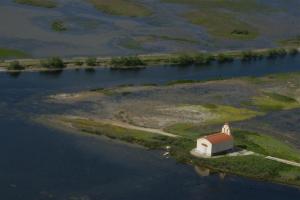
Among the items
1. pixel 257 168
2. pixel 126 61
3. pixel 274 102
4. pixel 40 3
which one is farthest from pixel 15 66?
pixel 40 3

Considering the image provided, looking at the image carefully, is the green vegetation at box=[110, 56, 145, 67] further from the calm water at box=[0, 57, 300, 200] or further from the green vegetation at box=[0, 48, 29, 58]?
the calm water at box=[0, 57, 300, 200]

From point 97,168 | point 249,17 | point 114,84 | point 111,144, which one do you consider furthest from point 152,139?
point 249,17

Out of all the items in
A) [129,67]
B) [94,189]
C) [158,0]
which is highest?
[158,0]

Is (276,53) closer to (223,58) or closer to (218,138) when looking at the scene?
(223,58)

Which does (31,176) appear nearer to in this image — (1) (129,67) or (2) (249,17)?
(1) (129,67)

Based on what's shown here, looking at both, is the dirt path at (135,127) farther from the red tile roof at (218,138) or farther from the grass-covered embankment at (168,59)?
the grass-covered embankment at (168,59)

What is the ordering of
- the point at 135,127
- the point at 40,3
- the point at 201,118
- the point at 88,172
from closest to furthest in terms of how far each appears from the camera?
the point at 88,172
the point at 135,127
the point at 201,118
the point at 40,3

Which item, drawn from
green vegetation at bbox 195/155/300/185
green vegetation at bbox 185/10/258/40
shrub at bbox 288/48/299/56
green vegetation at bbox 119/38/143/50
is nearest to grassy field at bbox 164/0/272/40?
green vegetation at bbox 185/10/258/40
